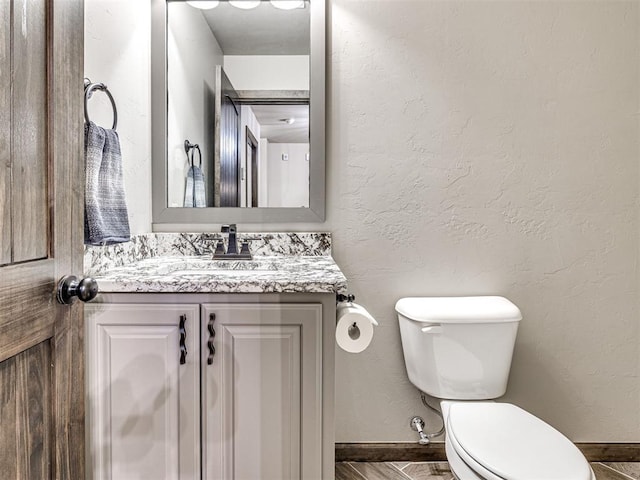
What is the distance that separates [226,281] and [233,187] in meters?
0.74

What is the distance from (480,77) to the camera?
5.61 feet

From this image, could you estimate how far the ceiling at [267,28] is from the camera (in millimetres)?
1714

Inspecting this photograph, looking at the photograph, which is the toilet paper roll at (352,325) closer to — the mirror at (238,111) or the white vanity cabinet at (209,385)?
the white vanity cabinet at (209,385)

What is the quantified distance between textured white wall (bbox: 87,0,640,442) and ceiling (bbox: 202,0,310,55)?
0.43 feet

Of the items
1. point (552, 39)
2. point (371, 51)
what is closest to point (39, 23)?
point (371, 51)

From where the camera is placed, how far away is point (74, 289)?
0.83 m

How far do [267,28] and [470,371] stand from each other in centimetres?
155

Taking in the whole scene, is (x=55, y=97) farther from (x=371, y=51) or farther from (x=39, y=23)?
(x=371, y=51)

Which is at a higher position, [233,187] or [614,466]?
[233,187]

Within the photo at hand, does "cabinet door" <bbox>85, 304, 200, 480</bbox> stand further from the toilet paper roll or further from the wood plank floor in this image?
the wood plank floor

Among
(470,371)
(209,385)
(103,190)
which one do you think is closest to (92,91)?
(103,190)

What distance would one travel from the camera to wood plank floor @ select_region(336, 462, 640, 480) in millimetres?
1664

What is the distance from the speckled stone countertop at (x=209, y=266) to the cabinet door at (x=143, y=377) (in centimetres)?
7

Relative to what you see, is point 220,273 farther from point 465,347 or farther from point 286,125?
point 465,347
